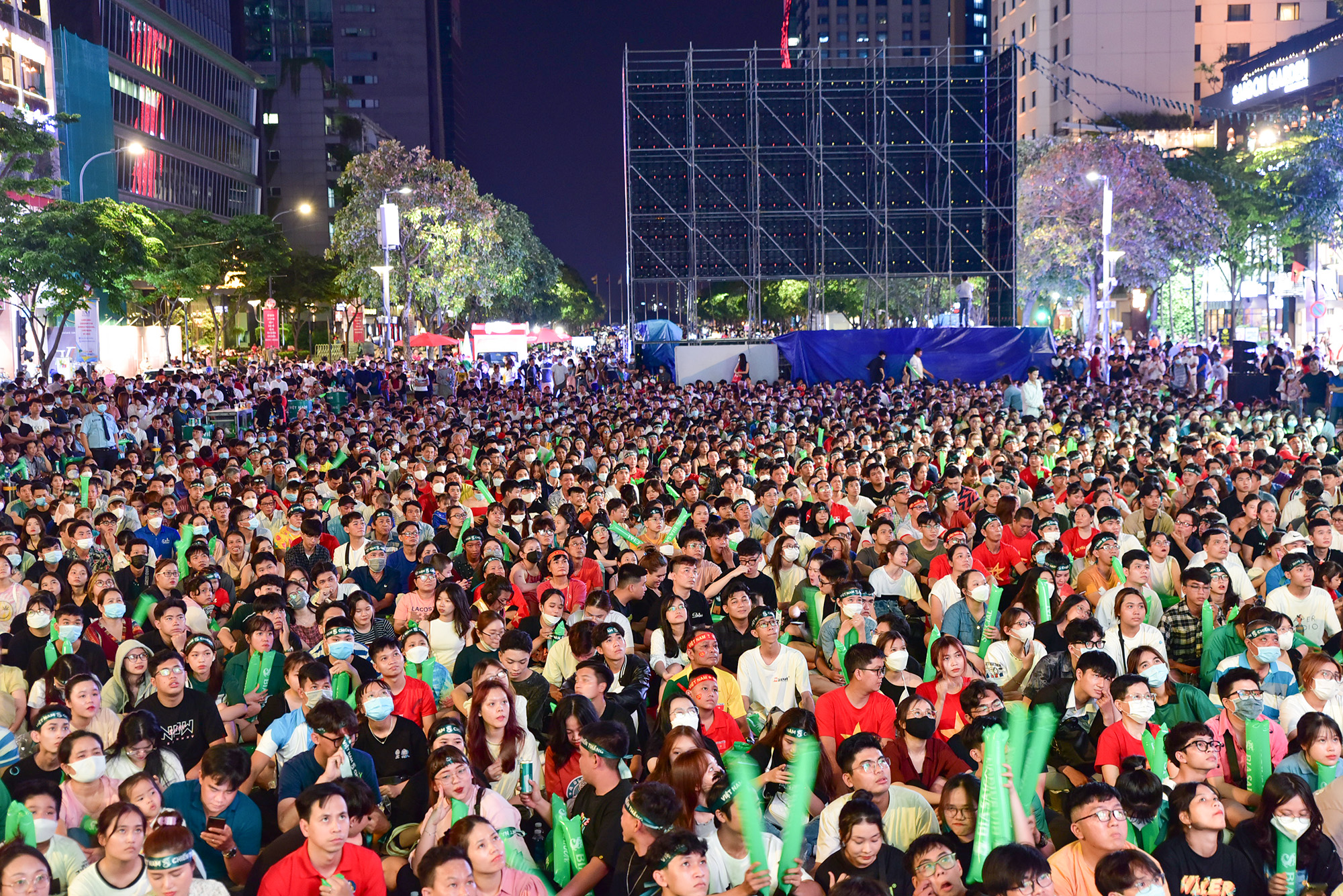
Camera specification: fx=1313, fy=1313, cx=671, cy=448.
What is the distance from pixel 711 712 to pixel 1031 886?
100 inches

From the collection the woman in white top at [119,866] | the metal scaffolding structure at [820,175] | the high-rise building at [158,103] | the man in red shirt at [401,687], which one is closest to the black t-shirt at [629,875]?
the woman in white top at [119,866]

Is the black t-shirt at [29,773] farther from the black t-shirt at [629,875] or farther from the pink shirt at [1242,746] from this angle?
the pink shirt at [1242,746]

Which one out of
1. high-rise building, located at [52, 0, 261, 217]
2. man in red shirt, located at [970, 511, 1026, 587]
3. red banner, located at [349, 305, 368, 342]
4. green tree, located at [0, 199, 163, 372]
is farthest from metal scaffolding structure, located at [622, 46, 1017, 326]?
red banner, located at [349, 305, 368, 342]

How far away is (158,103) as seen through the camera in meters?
67.9

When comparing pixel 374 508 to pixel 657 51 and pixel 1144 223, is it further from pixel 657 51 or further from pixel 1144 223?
pixel 1144 223

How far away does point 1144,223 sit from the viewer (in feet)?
177

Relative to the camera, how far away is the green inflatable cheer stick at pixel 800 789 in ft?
19.3

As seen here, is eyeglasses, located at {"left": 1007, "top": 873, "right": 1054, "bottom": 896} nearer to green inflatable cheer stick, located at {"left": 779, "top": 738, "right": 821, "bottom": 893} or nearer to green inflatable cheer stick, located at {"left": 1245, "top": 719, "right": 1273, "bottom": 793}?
green inflatable cheer stick, located at {"left": 779, "top": 738, "right": 821, "bottom": 893}

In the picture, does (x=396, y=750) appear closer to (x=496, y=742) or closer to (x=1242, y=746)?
(x=496, y=742)

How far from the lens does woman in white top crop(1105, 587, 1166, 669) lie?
7945mm

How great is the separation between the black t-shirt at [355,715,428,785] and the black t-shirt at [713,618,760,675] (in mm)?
2203

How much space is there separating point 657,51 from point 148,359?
93.5 ft

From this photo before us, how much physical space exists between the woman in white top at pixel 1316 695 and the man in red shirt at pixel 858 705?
2.01 m

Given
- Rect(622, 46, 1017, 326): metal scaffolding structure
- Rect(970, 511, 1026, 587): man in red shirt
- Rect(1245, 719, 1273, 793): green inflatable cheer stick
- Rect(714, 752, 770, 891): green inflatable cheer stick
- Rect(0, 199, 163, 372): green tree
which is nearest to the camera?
Rect(714, 752, 770, 891): green inflatable cheer stick
